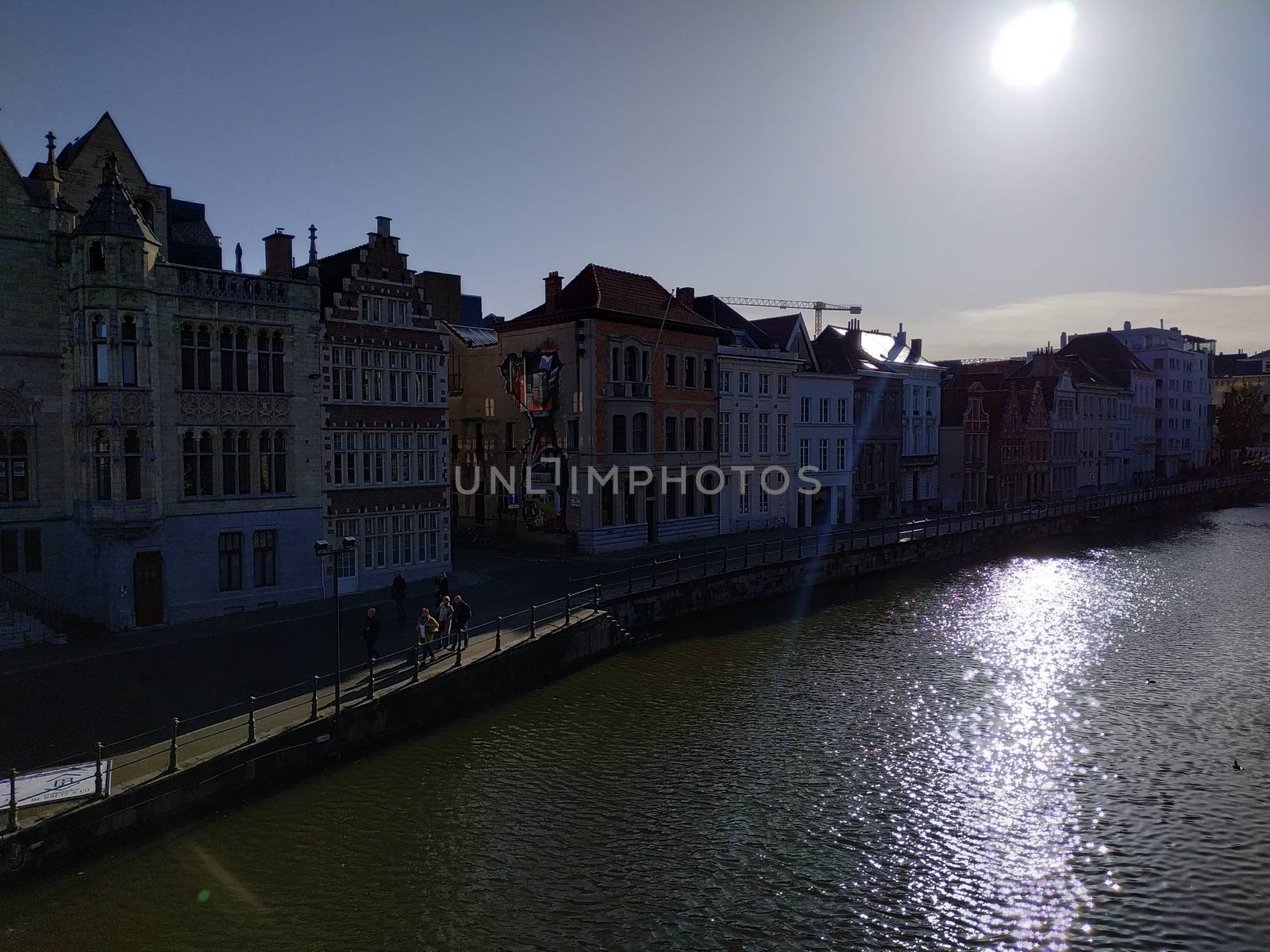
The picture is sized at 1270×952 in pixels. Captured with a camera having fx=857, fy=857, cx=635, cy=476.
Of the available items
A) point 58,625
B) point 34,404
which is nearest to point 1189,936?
point 58,625

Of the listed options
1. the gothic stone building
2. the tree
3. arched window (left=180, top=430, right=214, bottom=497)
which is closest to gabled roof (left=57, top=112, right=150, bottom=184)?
the gothic stone building

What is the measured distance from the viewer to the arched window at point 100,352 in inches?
1066

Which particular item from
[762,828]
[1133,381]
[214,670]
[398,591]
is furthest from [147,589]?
[1133,381]

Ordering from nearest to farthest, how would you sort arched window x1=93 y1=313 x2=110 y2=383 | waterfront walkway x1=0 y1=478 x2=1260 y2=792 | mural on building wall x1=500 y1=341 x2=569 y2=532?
waterfront walkway x1=0 y1=478 x2=1260 y2=792 → arched window x1=93 y1=313 x2=110 y2=383 → mural on building wall x1=500 y1=341 x2=569 y2=532

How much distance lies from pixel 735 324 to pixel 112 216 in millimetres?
37546

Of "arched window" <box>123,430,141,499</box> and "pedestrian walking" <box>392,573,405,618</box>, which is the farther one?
"pedestrian walking" <box>392,573,405,618</box>

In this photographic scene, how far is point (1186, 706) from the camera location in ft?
83.5

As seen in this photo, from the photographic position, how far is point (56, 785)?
1545cm

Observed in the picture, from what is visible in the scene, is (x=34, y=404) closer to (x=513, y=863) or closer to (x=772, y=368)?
(x=513, y=863)

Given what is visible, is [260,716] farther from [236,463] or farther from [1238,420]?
[1238,420]

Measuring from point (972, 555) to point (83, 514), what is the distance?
4983cm

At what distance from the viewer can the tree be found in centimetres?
11688

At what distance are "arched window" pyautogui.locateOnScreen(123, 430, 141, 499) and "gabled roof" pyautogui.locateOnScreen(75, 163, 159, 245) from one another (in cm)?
628

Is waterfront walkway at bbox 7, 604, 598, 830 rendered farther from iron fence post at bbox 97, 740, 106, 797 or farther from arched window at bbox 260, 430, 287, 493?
arched window at bbox 260, 430, 287, 493
